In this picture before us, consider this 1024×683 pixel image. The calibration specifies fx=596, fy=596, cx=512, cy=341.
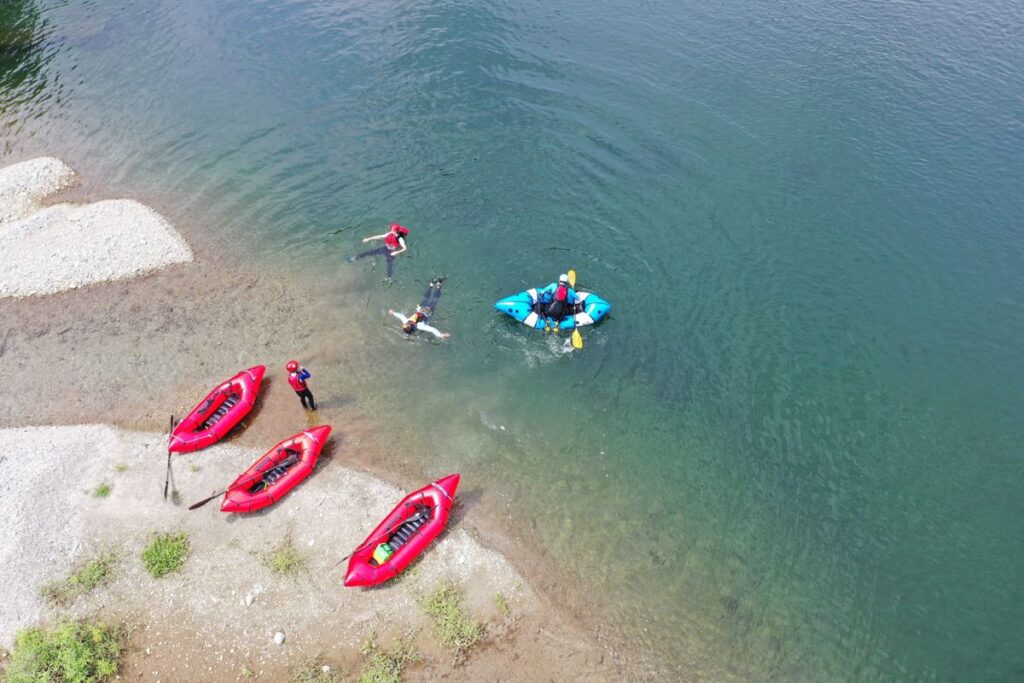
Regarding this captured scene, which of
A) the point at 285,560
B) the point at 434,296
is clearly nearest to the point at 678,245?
the point at 434,296

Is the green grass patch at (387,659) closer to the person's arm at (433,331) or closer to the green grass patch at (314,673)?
the green grass patch at (314,673)

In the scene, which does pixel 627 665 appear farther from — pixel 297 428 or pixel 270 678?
pixel 297 428

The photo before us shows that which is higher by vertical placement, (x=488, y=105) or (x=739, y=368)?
(x=488, y=105)

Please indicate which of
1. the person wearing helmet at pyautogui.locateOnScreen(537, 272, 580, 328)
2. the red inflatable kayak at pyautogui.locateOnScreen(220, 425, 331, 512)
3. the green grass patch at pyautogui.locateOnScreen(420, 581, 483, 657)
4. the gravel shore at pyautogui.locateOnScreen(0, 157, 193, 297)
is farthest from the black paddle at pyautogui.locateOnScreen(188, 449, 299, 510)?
the gravel shore at pyautogui.locateOnScreen(0, 157, 193, 297)

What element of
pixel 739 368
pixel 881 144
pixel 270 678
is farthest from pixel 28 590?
pixel 881 144

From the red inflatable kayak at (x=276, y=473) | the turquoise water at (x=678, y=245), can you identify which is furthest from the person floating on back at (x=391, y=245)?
the red inflatable kayak at (x=276, y=473)

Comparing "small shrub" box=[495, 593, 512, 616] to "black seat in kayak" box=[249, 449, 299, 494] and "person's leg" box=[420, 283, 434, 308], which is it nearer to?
"black seat in kayak" box=[249, 449, 299, 494]
